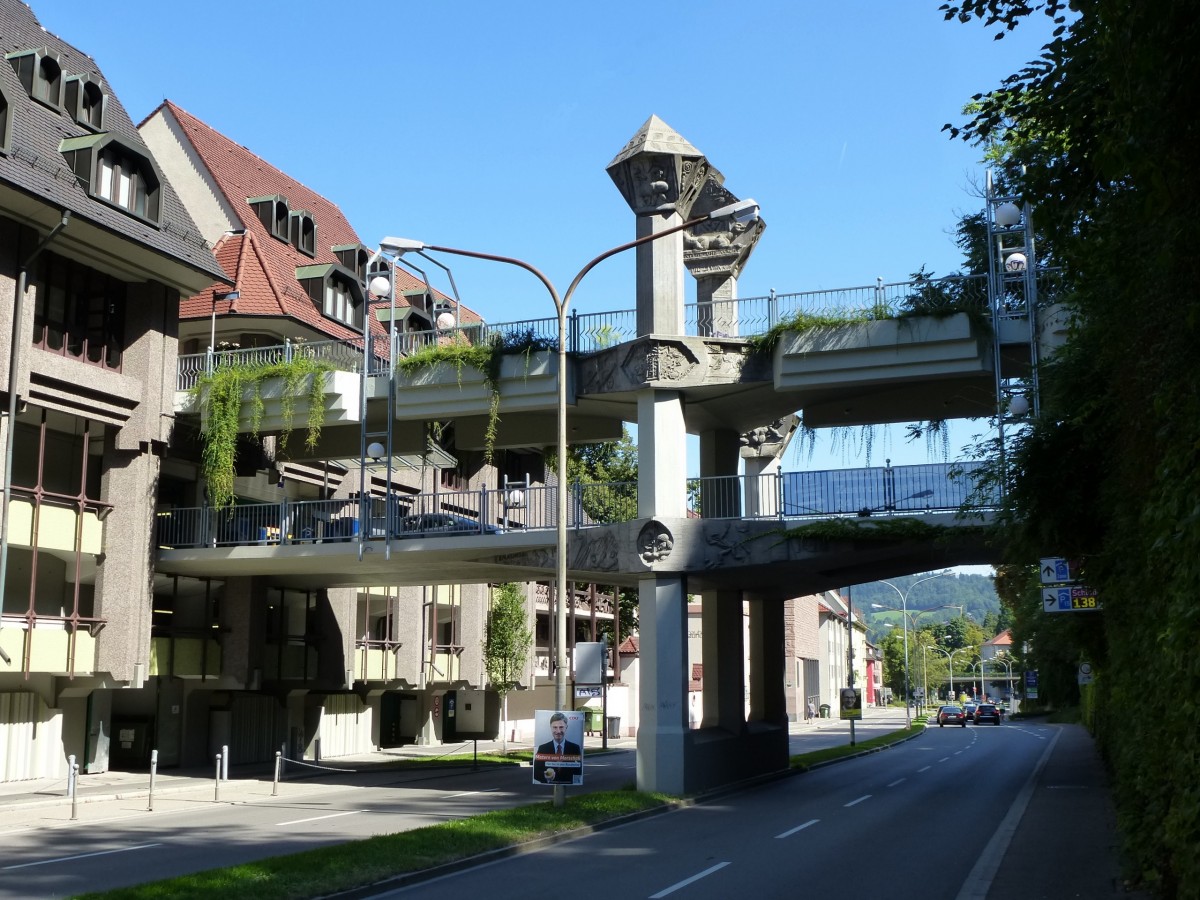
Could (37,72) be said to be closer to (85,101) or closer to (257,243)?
(85,101)

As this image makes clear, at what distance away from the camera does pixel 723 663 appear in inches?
1211

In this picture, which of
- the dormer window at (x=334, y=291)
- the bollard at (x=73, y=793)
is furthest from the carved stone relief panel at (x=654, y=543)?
the dormer window at (x=334, y=291)

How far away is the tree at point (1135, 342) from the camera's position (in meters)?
7.46

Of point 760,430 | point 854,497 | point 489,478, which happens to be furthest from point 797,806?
point 489,478

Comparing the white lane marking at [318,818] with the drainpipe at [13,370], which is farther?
the drainpipe at [13,370]

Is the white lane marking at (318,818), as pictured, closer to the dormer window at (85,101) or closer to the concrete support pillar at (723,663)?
the concrete support pillar at (723,663)

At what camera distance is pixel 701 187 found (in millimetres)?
28531

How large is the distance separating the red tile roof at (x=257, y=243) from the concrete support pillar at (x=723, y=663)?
14.3 meters

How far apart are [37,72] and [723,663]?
2186 centimetres

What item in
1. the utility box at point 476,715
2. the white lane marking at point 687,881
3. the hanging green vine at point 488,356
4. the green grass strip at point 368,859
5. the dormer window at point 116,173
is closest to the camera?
the green grass strip at point 368,859

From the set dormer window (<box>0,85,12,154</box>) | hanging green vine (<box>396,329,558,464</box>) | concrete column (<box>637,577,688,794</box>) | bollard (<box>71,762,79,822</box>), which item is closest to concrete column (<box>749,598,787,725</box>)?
concrete column (<box>637,577,688,794</box>)

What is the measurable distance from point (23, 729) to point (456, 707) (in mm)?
26543

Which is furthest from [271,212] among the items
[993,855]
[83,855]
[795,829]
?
[993,855]

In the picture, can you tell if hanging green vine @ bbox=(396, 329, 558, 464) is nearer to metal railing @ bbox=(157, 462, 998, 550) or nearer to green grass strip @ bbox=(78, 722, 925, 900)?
metal railing @ bbox=(157, 462, 998, 550)
